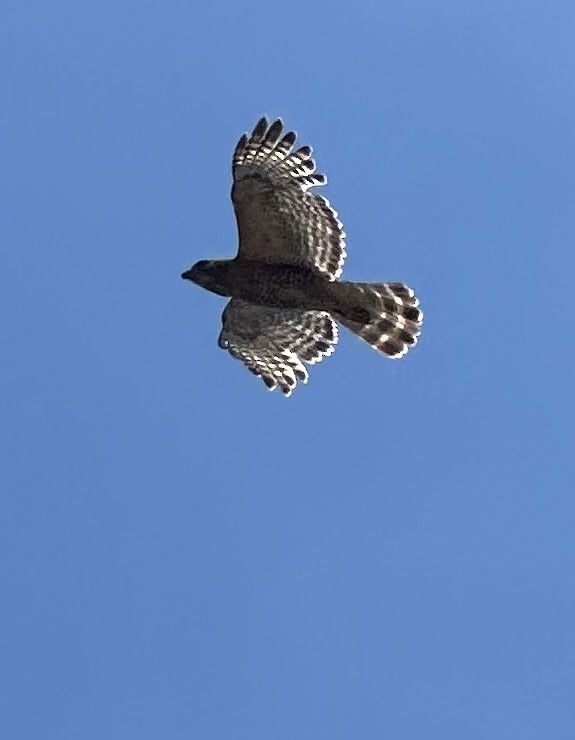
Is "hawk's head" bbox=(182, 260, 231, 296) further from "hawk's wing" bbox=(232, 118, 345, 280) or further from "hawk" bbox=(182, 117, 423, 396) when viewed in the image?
"hawk's wing" bbox=(232, 118, 345, 280)

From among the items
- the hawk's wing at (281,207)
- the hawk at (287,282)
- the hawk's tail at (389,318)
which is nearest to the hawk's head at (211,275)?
the hawk at (287,282)

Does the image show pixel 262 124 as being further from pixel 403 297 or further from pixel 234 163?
pixel 403 297

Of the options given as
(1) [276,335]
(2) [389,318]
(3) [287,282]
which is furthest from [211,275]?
(2) [389,318]

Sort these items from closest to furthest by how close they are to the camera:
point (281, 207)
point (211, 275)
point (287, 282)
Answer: point (281, 207) < point (287, 282) < point (211, 275)

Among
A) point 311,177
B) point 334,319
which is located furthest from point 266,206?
point 334,319

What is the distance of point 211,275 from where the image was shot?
1758 centimetres

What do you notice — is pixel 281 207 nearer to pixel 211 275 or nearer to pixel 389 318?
pixel 211 275

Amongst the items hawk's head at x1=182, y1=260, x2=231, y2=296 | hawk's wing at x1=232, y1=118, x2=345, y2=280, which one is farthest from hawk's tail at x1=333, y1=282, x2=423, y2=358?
hawk's head at x1=182, y1=260, x2=231, y2=296

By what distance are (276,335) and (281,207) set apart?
1.66 m

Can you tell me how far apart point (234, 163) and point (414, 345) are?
9.75ft

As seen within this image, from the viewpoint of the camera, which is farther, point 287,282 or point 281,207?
point 287,282

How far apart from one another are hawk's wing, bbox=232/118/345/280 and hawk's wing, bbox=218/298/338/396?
A: 2.34 ft

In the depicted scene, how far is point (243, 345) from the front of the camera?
1812 cm

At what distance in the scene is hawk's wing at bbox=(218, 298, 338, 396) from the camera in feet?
58.6
